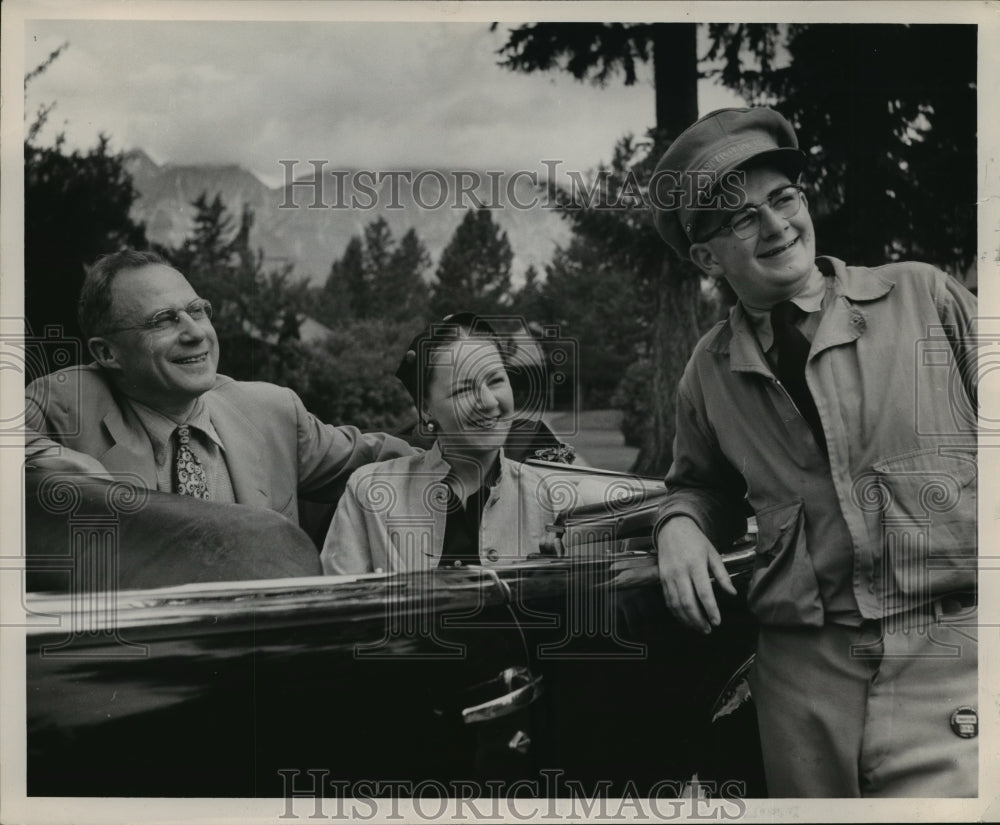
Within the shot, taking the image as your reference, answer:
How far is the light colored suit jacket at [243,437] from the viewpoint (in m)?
4.15

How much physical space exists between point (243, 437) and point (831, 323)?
7.36ft

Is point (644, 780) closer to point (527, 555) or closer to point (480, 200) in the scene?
point (527, 555)

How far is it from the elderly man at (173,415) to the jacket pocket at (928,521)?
184cm

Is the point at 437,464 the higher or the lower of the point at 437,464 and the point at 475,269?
the lower

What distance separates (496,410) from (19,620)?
2.02m

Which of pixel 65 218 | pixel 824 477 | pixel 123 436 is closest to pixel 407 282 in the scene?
pixel 123 436

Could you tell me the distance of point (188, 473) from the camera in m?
4.16

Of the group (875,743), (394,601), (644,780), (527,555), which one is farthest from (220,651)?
(875,743)

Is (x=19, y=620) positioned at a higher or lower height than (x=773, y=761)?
higher

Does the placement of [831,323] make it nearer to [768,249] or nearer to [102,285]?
[768,249]

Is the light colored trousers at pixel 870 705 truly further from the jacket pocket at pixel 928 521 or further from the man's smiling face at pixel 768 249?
the man's smiling face at pixel 768 249

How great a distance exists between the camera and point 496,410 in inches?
165

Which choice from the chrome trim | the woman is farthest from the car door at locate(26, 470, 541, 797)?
the woman

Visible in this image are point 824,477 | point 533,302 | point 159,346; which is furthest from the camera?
point 533,302
